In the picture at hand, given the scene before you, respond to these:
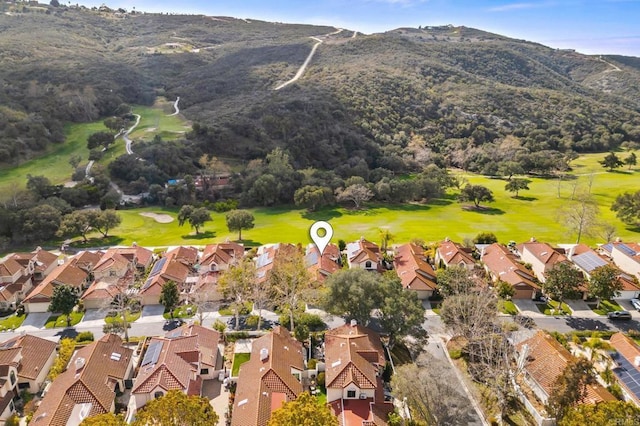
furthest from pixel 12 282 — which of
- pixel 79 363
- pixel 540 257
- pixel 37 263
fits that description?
pixel 540 257

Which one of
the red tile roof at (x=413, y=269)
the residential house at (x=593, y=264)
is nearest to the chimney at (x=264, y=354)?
the red tile roof at (x=413, y=269)

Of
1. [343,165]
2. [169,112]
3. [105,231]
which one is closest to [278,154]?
[343,165]

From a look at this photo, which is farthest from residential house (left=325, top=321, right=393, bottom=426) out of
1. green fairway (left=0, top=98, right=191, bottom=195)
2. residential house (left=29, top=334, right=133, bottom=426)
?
green fairway (left=0, top=98, right=191, bottom=195)

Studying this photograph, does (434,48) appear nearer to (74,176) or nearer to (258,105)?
(258,105)

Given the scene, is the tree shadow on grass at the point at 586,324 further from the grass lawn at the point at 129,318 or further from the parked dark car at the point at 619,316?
the grass lawn at the point at 129,318

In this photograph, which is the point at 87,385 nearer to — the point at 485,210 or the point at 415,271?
the point at 415,271

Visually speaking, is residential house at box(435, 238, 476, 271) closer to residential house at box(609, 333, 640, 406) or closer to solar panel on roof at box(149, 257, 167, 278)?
residential house at box(609, 333, 640, 406)

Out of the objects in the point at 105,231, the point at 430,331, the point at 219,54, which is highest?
the point at 219,54
